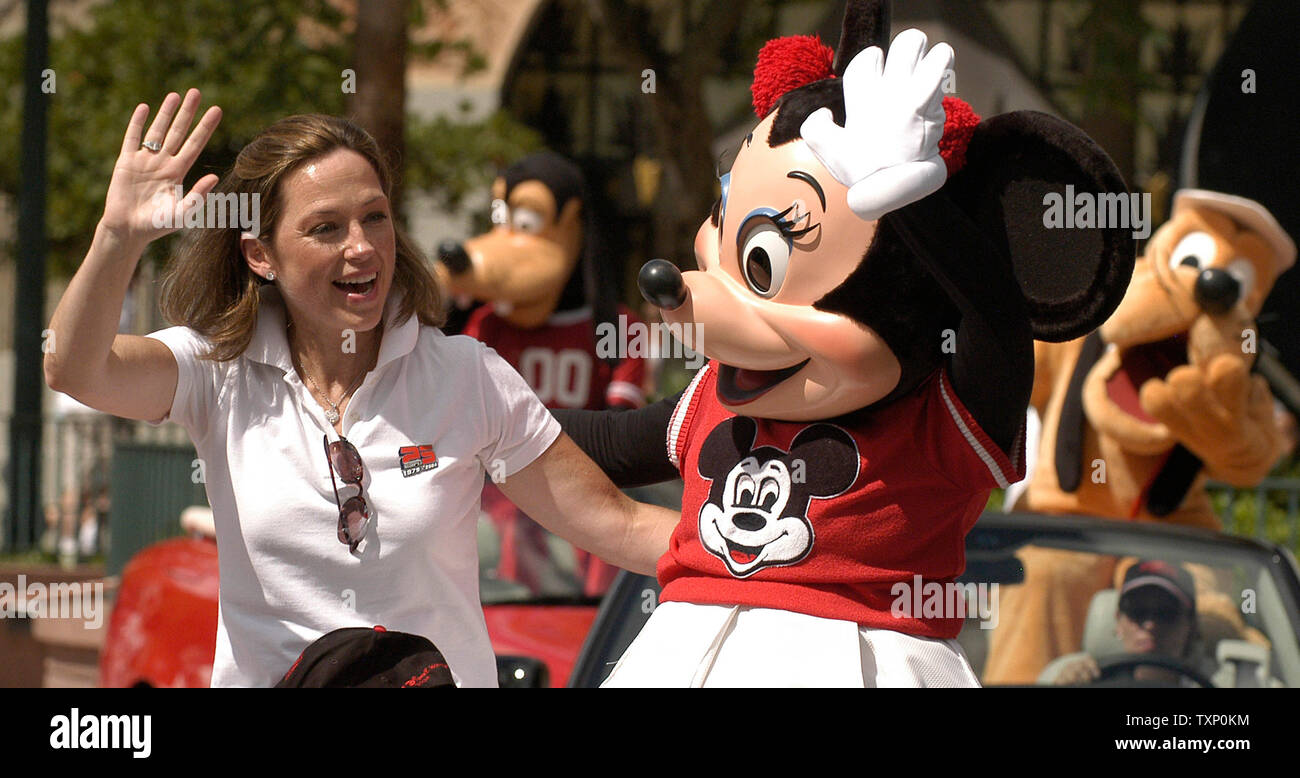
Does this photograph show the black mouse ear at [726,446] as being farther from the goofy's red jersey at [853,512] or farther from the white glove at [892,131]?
the white glove at [892,131]

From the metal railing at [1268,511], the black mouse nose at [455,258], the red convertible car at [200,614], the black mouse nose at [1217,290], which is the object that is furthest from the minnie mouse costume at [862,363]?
the metal railing at [1268,511]

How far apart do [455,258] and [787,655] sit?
11.5 feet

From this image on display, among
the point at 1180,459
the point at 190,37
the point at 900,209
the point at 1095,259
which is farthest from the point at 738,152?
the point at 190,37

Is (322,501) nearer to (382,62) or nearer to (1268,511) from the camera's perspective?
(382,62)

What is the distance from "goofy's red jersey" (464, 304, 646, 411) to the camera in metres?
6.00

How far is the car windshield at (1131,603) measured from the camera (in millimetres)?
3627

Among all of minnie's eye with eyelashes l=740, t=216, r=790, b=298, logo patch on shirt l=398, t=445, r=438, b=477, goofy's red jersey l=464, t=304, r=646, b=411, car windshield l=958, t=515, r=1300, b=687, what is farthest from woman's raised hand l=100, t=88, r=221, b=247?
goofy's red jersey l=464, t=304, r=646, b=411

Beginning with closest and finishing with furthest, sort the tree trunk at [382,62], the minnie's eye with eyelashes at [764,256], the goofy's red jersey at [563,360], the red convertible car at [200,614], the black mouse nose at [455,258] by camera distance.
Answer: the minnie's eye with eyelashes at [764,256], the red convertible car at [200,614], the black mouse nose at [455,258], the goofy's red jersey at [563,360], the tree trunk at [382,62]

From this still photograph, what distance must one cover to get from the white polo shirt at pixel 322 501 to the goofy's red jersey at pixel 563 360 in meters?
3.25

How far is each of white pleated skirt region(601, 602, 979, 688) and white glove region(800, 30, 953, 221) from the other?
0.66m

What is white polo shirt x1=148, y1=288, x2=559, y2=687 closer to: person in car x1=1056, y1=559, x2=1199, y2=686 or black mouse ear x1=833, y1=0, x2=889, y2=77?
black mouse ear x1=833, y1=0, x2=889, y2=77

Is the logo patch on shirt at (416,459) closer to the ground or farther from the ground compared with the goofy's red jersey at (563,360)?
closer to the ground

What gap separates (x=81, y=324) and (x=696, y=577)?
41.5 inches
